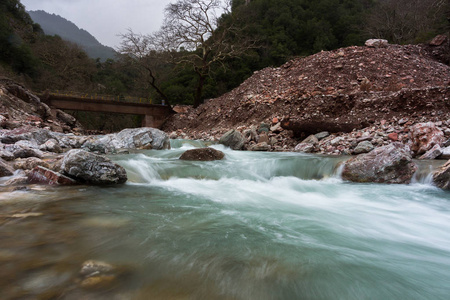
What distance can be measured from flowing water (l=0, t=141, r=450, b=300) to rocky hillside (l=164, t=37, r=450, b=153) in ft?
17.1

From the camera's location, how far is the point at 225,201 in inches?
153

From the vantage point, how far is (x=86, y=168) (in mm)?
3895

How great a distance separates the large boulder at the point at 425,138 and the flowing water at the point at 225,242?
2.59m

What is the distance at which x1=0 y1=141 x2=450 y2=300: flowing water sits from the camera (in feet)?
5.10

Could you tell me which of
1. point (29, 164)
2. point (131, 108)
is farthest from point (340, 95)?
point (131, 108)

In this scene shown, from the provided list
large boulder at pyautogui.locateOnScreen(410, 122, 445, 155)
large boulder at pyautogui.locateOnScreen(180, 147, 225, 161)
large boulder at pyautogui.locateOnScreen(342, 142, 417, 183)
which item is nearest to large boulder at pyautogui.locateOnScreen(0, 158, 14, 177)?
large boulder at pyautogui.locateOnScreen(180, 147, 225, 161)

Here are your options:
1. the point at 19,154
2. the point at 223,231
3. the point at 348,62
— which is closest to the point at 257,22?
the point at 348,62

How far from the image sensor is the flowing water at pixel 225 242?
1.55 meters

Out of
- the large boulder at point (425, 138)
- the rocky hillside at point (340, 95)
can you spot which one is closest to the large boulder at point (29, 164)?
the rocky hillside at point (340, 95)

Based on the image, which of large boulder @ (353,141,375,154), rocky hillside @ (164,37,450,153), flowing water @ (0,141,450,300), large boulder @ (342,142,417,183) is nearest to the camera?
flowing water @ (0,141,450,300)

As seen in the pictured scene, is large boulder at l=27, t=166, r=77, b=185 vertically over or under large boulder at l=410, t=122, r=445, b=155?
under

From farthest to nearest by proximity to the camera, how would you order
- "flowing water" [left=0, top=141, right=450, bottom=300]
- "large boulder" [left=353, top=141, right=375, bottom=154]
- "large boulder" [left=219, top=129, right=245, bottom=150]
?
"large boulder" [left=219, top=129, right=245, bottom=150]
"large boulder" [left=353, top=141, right=375, bottom=154]
"flowing water" [left=0, top=141, right=450, bottom=300]

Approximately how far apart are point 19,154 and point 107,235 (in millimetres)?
4856

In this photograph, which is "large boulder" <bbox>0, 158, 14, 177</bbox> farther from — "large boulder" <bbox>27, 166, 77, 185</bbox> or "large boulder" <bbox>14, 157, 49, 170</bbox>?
"large boulder" <bbox>27, 166, 77, 185</bbox>
